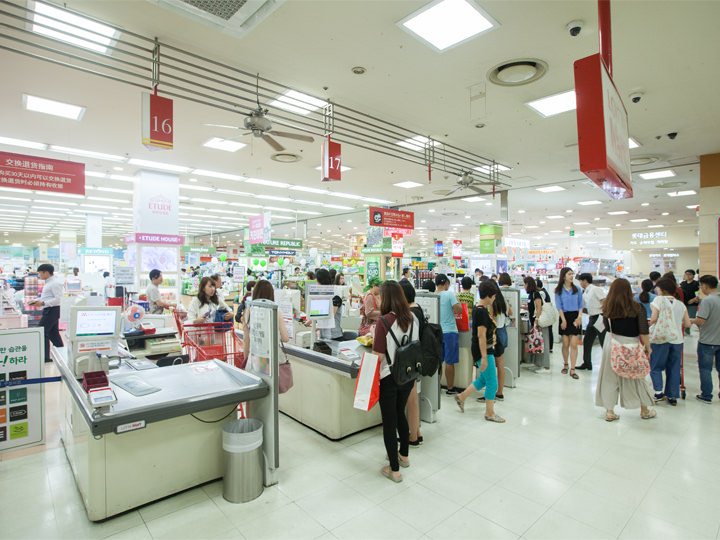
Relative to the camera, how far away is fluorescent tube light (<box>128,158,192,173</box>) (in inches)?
342

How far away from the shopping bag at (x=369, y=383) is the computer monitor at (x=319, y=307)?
154 centimetres

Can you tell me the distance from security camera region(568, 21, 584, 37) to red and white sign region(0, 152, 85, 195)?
7.00 meters

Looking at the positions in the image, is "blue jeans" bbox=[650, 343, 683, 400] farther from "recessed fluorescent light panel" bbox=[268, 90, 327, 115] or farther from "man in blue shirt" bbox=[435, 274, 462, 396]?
"recessed fluorescent light panel" bbox=[268, 90, 327, 115]

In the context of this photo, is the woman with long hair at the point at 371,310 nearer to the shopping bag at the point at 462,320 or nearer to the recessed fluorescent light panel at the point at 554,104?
the shopping bag at the point at 462,320

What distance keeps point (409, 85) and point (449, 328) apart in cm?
328

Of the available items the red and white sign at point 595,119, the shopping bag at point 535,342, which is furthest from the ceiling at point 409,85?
the shopping bag at point 535,342

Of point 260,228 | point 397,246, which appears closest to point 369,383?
point 260,228

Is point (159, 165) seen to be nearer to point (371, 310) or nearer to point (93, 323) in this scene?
point (371, 310)

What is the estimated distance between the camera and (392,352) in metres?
3.04

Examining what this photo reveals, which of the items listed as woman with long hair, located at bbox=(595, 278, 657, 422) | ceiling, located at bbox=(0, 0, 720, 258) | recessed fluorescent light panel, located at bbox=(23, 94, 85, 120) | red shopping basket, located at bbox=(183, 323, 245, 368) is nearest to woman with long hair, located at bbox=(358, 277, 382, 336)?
red shopping basket, located at bbox=(183, 323, 245, 368)

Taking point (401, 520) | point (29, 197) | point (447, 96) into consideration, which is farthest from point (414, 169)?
point (29, 197)

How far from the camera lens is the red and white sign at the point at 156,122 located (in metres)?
3.97

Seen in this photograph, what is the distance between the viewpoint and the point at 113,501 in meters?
2.62

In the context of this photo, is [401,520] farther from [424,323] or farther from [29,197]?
[29,197]
